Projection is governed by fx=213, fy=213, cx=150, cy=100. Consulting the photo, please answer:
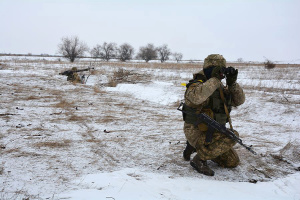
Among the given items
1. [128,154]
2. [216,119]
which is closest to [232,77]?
[216,119]

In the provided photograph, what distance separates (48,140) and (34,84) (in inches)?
300

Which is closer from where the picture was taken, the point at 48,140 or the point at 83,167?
the point at 83,167

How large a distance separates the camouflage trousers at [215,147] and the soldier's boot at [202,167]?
6cm

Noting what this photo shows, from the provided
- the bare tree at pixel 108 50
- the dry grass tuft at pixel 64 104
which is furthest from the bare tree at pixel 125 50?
the dry grass tuft at pixel 64 104

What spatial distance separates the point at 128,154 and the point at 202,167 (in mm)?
1207

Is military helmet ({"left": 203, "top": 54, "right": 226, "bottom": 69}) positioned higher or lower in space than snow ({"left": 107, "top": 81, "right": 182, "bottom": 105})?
higher

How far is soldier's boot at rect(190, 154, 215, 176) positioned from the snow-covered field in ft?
0.22

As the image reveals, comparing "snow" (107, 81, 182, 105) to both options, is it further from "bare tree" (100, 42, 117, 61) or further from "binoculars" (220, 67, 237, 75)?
"bare tree" (100, 42, 117, 61)

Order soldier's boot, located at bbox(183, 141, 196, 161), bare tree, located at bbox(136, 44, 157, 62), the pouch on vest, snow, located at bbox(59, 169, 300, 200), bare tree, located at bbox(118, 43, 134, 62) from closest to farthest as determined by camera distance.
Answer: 1. snow, located at bbox(59, 169, 300, 200)
2. the pouch on vest
3. soldier's boot, located at bbox(183, 141, 196, 161)
4. bare tree, located at bbox(136, 44, 157, 62)
5. bare tree, located at bbox(118, 43, 134, 62)

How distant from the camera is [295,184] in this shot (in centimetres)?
254

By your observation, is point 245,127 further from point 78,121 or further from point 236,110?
point 78,121

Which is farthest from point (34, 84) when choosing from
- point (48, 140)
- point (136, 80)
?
point (48, 140)

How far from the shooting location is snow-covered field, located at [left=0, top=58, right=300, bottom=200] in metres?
2.24

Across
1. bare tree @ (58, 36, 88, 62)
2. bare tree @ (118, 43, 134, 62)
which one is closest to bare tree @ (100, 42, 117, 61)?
bare tree @ (118, 43, 134, 62)
